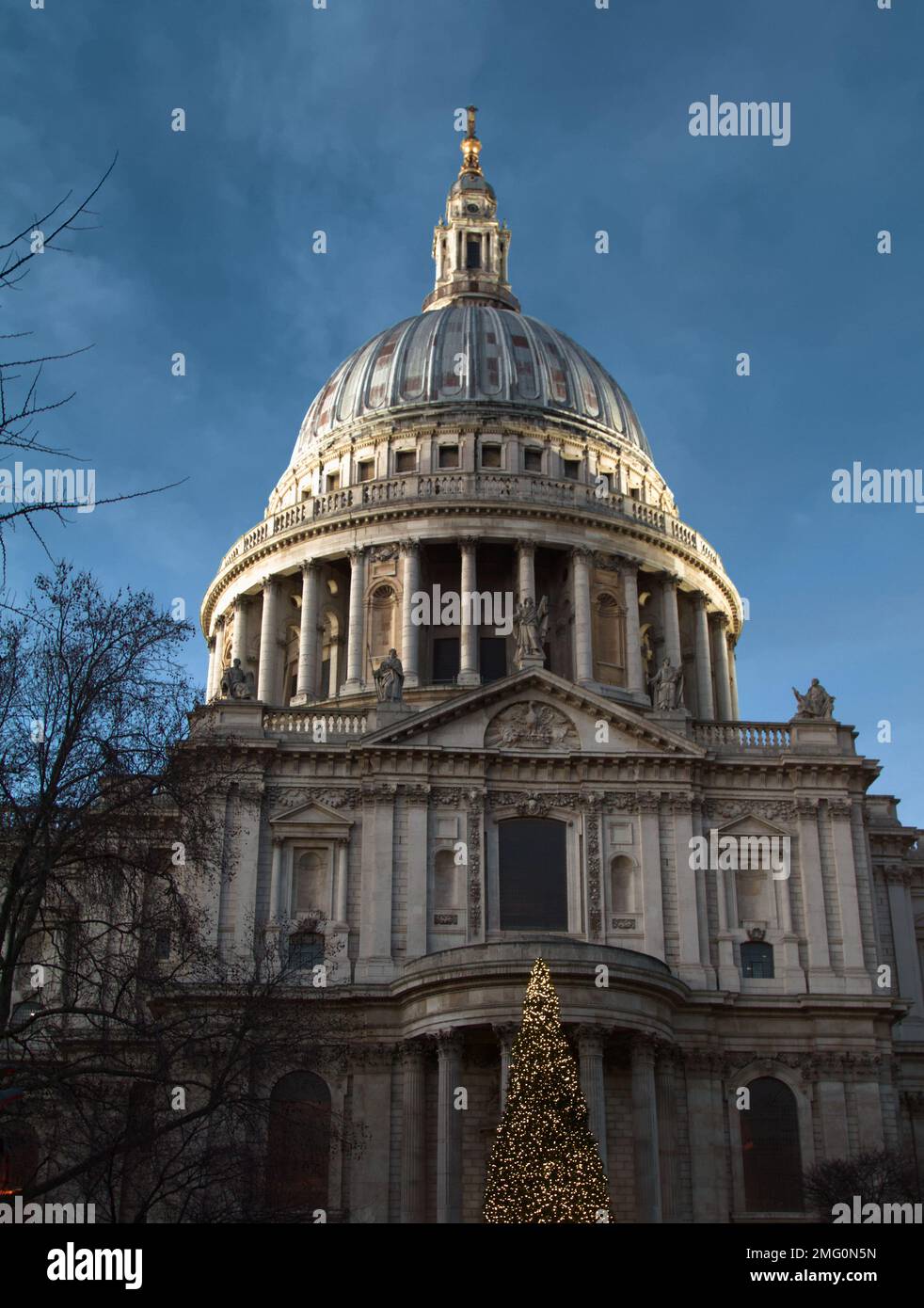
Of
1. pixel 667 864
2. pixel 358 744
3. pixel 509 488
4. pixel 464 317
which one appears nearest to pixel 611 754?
pixel 667 864

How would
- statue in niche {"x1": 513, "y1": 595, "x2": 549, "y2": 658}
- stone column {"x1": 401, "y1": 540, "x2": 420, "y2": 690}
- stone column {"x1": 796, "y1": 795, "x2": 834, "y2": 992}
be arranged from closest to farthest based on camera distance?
1. stone column {"x1": 796, "y1": 795, "x2": 834, "y2": 992}
2. statue in niche {"x1": 513, "y1": 595, "x2": 549, "y2": 658}
3. stone column {"x1": 401, "y1": 540, "x2": 420, "y2": 690}

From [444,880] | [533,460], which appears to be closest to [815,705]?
[444,880]

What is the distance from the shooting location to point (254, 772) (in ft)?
157

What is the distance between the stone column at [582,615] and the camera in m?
62.8

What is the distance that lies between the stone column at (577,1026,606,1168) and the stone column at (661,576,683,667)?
1052 inches

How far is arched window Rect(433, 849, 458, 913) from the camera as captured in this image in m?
46.8

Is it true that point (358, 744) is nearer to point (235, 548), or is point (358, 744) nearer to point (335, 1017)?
point (335, 1017)

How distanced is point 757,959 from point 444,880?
33.1ft

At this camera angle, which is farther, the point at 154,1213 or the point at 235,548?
the point at 235,548

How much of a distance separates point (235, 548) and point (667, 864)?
3154cm

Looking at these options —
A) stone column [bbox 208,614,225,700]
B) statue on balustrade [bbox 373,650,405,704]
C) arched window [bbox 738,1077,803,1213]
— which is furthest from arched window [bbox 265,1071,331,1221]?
stone column [bbox 208,614,225,700]

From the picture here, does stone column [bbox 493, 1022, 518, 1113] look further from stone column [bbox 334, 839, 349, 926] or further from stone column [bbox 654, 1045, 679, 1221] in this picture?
stone column [bbox 334, 839, 349, 926]
